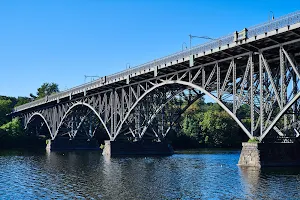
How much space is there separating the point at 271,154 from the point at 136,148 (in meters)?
33.3

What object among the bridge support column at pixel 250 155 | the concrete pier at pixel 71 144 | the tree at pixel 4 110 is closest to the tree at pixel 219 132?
the concrete pier at pixel 71 144

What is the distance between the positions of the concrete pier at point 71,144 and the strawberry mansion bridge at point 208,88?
123cm

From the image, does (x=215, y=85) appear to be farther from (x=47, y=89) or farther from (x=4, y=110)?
(x=47, y=89)

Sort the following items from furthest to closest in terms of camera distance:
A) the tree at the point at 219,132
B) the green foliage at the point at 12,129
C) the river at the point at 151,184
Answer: the tree at the point at 219,132
the green foliage at the point at 12,129
the river at the point at 151,184

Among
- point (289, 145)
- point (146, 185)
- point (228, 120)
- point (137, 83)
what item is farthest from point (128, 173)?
point (228, 120)

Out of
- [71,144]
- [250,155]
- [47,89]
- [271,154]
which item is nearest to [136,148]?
[250,155]

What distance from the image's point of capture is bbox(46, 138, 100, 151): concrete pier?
323 feet

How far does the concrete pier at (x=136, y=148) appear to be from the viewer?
6956 centimetres

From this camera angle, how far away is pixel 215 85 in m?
50.2

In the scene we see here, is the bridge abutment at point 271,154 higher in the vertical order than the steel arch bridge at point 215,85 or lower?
lower

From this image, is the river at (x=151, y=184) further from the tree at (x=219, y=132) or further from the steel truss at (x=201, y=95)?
the tree at (x=219, y=132)

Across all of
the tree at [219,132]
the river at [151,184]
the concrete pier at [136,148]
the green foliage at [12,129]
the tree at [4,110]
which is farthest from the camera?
the tree at [4,110]

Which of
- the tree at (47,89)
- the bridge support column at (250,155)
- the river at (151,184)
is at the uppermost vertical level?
the tree at (47,89)

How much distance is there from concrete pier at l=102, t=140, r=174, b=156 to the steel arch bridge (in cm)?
135
